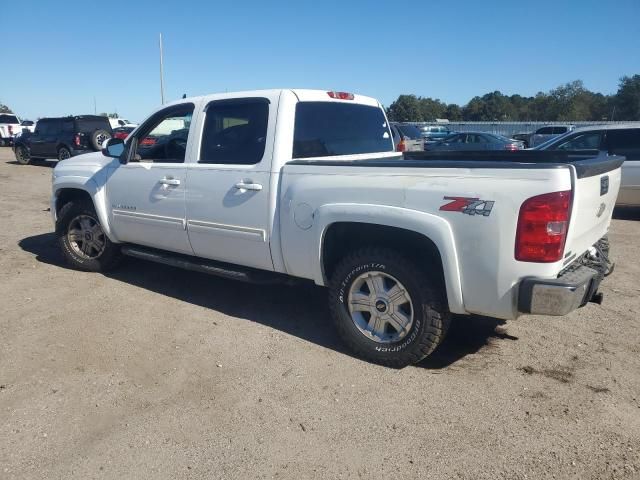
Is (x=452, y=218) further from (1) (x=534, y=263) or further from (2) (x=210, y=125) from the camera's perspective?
(2) (x=210, y=125)

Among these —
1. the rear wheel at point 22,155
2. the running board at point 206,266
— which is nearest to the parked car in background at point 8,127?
the rear wheel at point 22,155

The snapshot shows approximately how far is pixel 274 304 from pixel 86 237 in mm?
2431

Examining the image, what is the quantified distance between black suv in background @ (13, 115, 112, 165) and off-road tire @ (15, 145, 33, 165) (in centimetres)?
125

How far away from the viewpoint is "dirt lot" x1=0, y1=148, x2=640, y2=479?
8.81ft

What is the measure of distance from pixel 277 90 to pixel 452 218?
1932 mm

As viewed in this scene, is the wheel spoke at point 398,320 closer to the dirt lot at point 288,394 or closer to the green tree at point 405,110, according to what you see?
the dirt lot at point 288,394

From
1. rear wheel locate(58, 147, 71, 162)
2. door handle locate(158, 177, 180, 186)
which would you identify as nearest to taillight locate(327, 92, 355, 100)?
door handle locate(158, 177, 180, 186)

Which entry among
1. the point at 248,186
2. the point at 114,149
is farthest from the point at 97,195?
the point at 248,186

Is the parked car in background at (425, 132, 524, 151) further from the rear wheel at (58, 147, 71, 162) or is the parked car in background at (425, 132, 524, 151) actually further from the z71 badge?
the z71 badge

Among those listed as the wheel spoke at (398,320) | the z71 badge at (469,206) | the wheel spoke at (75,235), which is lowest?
the wheel spoke at (398,320)

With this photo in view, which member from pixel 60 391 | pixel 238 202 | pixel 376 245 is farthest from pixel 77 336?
pixel 376 245

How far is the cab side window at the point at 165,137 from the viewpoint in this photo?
4.79 metres

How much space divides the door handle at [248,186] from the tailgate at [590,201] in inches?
87.0

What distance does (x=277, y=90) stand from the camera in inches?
166
